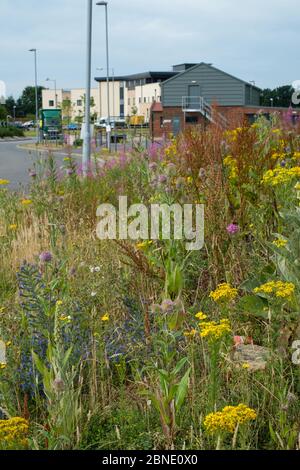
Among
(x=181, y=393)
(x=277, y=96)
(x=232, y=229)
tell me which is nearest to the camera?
(x=181, y=393)

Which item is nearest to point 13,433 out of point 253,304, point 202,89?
point 253,304

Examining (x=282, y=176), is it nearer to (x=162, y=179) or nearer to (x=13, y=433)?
(x=162, y=179)

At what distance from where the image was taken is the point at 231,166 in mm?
6293

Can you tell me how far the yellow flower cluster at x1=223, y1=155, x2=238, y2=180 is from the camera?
6.09 m

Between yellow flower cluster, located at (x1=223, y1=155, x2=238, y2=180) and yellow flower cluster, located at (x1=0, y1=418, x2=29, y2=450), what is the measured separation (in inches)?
138

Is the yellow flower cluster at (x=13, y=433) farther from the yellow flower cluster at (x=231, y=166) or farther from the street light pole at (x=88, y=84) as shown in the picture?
the street light pole at (x=88, y=84)

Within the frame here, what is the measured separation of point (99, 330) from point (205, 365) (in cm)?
86

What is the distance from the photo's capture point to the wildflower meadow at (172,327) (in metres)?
3.28

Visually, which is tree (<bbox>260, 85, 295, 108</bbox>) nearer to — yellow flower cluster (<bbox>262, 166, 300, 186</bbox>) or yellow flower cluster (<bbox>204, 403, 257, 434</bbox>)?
yellow flower cluster (<bbox>262, 166, 300, 186</bbox>)

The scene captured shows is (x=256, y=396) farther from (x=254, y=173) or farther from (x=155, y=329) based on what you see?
(x=254, y=173)

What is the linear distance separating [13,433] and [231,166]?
12.6 feet

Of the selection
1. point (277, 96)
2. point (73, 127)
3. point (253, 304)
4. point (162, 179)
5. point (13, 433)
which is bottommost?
point (13, 433)
